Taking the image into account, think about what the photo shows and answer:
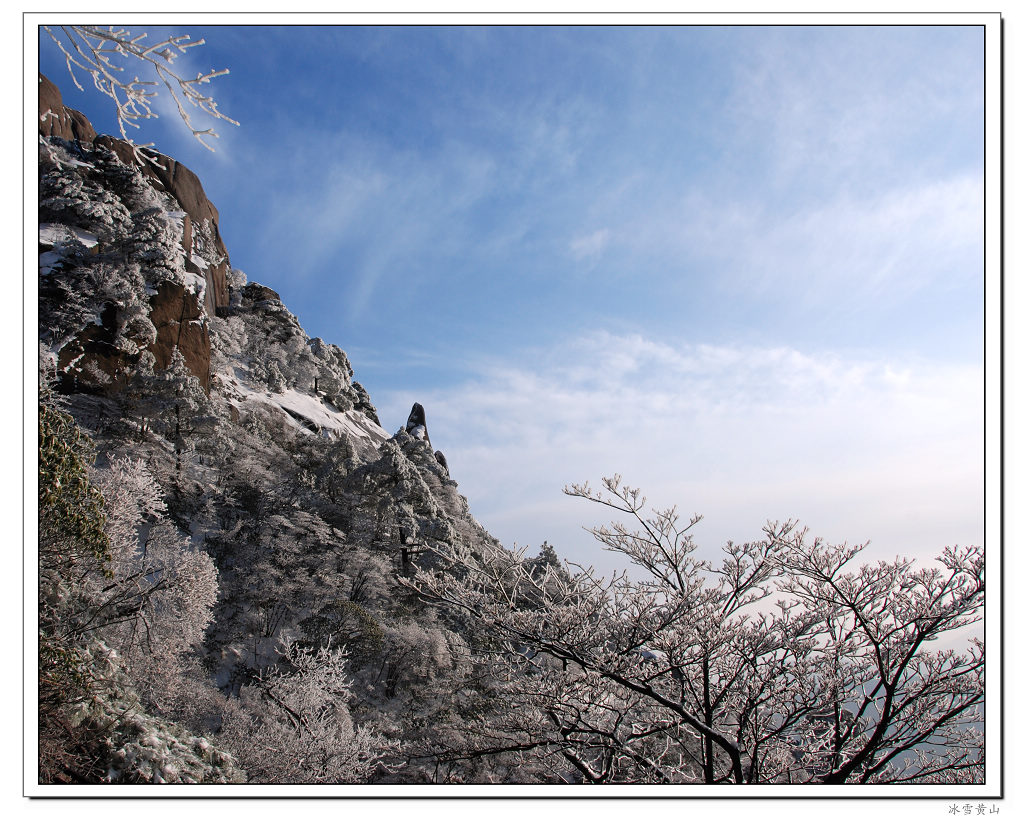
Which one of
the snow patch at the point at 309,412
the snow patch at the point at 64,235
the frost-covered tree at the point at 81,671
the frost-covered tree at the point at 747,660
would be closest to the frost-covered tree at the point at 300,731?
the frost-covered tree at the point at 81,671

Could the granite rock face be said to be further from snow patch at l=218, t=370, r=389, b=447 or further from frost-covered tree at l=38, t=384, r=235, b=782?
frost-covered tree at l=38, t=384, r=235, b=782

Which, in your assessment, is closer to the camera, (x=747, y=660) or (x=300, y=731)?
(x=747, y=660)

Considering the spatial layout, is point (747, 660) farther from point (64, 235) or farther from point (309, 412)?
point (309, 412)

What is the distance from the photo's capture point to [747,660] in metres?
4.47

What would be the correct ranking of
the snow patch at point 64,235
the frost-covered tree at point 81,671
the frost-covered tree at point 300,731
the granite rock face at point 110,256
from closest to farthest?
the frost-covered tree at point 81,671, the frost-covered tree at point 300,731, the granite rock face at point 110,256, the snow patch at point 64,235

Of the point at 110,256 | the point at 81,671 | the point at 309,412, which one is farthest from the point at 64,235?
the point at 81,671

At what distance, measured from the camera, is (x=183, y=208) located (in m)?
40.9

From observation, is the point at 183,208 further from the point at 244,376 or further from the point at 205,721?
the point at 205,721

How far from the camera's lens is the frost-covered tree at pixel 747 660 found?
395cm

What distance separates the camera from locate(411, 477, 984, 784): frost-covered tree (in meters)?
3.95

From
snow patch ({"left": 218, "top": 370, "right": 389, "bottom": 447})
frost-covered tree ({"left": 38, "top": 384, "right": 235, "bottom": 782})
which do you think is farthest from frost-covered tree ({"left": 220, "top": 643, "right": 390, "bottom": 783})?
snow patch ({"left": 218, "top": 370, "right": 389, "bottom": 447})

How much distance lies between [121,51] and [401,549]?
79.8 feet

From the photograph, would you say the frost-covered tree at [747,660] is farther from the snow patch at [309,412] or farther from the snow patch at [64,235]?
the snow patch at [309,412]
